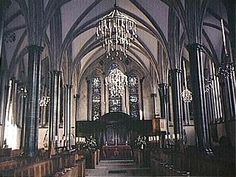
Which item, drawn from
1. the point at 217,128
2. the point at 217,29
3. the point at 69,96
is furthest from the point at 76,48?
the point at 217,128

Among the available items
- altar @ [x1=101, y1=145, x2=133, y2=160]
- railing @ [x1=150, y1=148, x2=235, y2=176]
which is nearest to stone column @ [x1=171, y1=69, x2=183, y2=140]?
railing @ [x1=150, y1=148, x2=235, y2=176]

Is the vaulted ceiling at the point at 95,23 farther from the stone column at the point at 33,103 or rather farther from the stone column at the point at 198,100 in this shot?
the stone column at the point at 198,100

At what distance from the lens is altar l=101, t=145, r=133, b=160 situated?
2716cm

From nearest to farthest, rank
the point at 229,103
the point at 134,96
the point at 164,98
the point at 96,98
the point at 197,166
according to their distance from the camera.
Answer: the point at 197,166 < the point at 229,103 < the point at 164,98 < the point at 96,98 < the point at 134,96

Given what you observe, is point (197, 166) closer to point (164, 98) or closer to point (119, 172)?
point (119, 172)

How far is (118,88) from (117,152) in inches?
326

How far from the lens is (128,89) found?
3256 centimetres

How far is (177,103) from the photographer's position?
19609mm

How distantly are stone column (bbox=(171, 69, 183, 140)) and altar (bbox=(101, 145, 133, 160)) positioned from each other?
954 cm

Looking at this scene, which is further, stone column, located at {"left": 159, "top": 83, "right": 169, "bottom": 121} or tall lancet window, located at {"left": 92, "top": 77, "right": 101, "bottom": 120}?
tall lancet window, located at {"left": 92, "top": 77, "right": 101, "bottom": 120}

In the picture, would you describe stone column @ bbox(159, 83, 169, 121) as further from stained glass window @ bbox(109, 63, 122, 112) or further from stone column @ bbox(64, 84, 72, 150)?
stone column @ bbox(64, 84, 72, 150)

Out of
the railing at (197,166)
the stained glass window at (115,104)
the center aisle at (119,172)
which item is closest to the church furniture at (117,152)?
the stained glass window at (115,104)

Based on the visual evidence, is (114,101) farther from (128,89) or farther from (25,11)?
(25,11)

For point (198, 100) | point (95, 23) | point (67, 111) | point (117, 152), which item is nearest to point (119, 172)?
point (198, 100)
